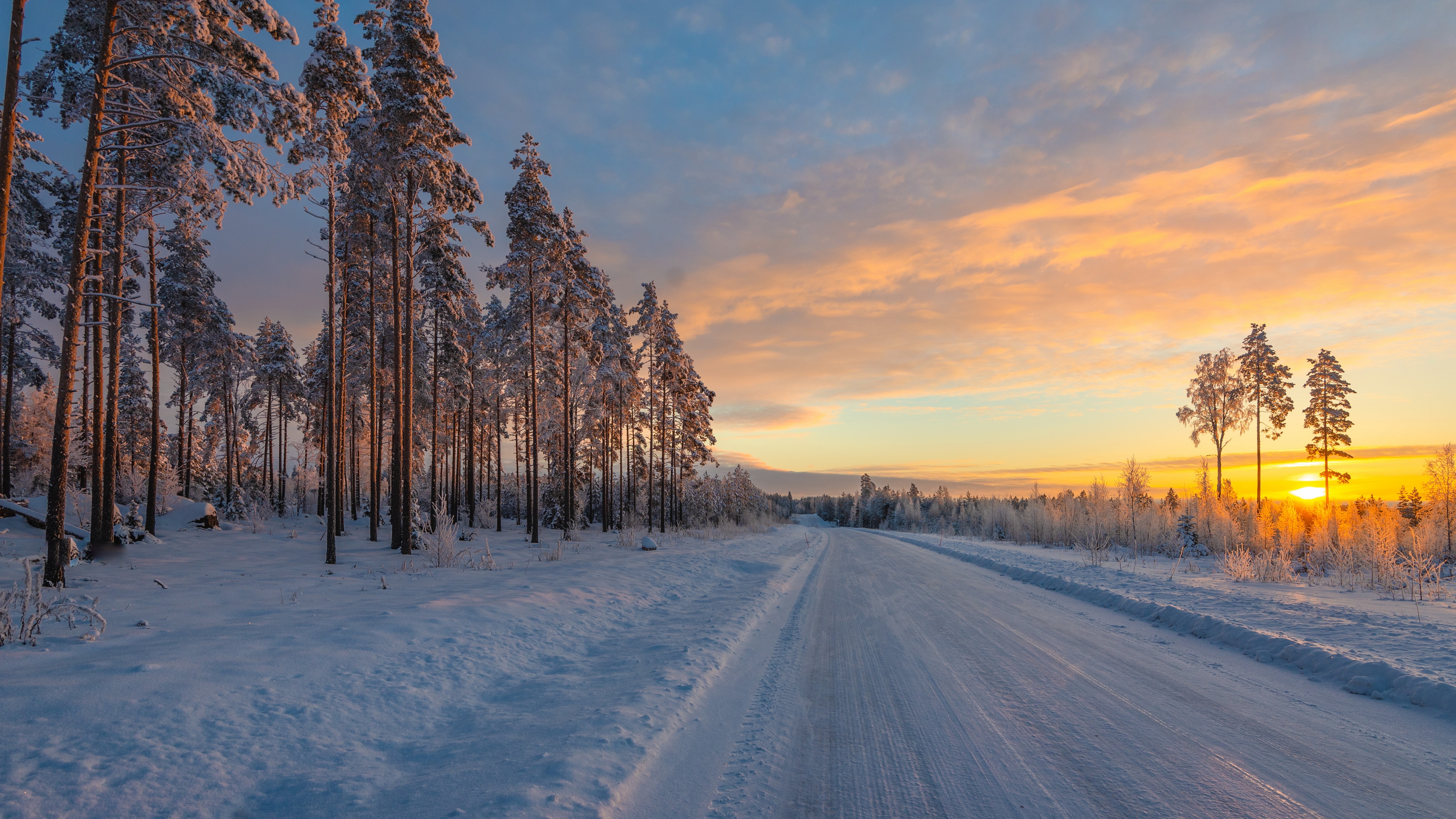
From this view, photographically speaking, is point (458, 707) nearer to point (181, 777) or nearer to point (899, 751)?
point (181, 777)

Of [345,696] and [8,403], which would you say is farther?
[8,403]

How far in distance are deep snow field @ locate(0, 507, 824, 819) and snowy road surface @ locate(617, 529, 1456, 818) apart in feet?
3.05

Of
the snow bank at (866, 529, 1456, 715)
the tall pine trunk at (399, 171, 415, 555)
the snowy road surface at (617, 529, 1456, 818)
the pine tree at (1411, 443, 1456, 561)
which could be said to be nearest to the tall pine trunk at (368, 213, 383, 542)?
the tall pine trunk at (399, 171, 415, 555)

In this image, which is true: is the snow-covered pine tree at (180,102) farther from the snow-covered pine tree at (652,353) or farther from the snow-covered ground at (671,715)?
the snow-covered pine tree at (652,353)

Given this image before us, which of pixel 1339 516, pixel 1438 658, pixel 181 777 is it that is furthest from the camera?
pixel 1339 516

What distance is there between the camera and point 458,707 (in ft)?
17.6

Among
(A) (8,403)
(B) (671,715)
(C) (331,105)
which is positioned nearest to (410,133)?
(C) (331,105)

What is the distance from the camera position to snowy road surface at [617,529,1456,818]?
11.5 ft

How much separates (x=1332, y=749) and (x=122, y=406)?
54.3 meters

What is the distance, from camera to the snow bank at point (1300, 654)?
17.5 ft

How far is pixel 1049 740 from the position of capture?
4375 millimetres

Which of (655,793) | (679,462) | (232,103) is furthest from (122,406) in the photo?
(655,793)

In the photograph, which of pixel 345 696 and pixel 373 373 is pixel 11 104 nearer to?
pixel 345 696

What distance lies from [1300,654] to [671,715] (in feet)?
24.2
